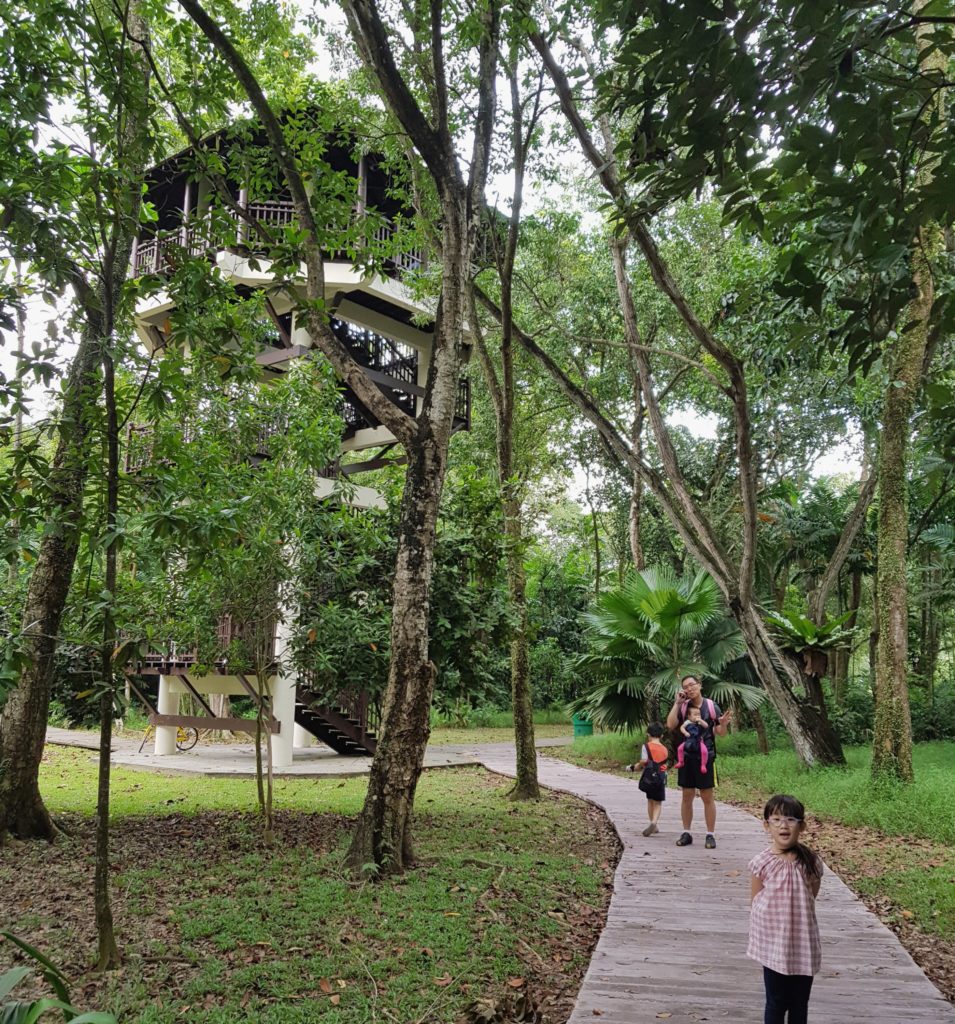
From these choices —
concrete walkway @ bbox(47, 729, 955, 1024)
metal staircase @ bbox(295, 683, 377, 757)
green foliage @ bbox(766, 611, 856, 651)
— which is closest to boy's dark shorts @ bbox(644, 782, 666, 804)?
concrete walkway @ bbox(47, 729, 955, 1024)

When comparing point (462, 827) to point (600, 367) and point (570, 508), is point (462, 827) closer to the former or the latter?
point (600, 367)

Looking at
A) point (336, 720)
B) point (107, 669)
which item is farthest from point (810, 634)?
point (107, 669)

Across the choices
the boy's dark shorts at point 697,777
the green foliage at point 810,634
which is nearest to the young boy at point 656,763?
the boy's dark shorts at point 697,777

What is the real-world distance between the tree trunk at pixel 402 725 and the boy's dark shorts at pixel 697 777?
2.72 m

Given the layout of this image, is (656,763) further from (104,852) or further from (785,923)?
(104,852)

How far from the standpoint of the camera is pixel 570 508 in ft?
123

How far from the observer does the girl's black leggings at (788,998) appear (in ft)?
11.8

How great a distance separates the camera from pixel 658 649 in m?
14.0

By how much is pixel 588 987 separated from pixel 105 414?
396cm

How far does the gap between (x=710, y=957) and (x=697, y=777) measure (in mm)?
3019

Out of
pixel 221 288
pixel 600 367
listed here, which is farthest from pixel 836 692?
pixel 221 288

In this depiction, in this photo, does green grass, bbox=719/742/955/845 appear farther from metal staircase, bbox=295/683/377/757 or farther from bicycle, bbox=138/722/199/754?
bicycle, bbox=138/722/199/754

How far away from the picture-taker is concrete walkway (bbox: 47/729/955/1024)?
426 cm

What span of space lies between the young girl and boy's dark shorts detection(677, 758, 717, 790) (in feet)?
13.9
